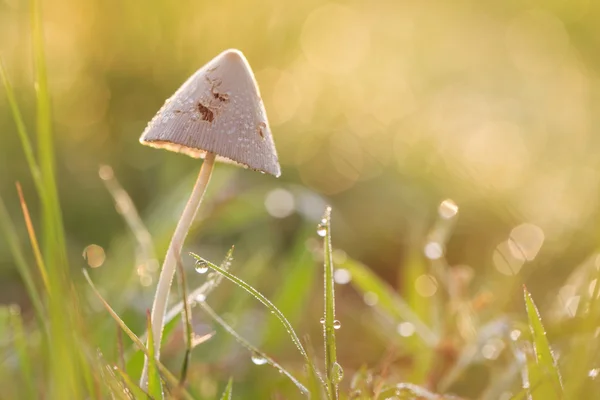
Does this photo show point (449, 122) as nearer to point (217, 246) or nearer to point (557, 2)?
point (217, 246)

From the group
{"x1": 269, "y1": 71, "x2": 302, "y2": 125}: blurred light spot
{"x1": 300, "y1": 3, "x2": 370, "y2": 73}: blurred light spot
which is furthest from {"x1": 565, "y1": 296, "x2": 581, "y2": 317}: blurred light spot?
{"x1": 300, "y1": 3, "x2": 370, "y2": 73}: blurred light spot

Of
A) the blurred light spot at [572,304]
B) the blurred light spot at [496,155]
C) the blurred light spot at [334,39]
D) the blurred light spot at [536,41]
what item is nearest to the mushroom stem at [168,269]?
the blurred light spot at [572,304]

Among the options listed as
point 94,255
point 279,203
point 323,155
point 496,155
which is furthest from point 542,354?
point 496,155

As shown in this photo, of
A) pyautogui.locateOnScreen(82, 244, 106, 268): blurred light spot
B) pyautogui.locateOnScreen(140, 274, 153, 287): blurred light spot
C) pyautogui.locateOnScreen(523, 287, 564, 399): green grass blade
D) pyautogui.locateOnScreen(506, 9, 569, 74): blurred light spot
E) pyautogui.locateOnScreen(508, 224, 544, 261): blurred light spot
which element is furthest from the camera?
pyautogui.locateOnScreen(506, 9, 569, 74): blurred light spot

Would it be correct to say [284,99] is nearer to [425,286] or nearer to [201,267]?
[425,286]

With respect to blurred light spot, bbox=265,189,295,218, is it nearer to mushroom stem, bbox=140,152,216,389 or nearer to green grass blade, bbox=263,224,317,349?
green grass blade, bbox=263,224,317,349

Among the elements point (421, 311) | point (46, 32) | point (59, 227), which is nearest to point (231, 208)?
point (421, 311)
